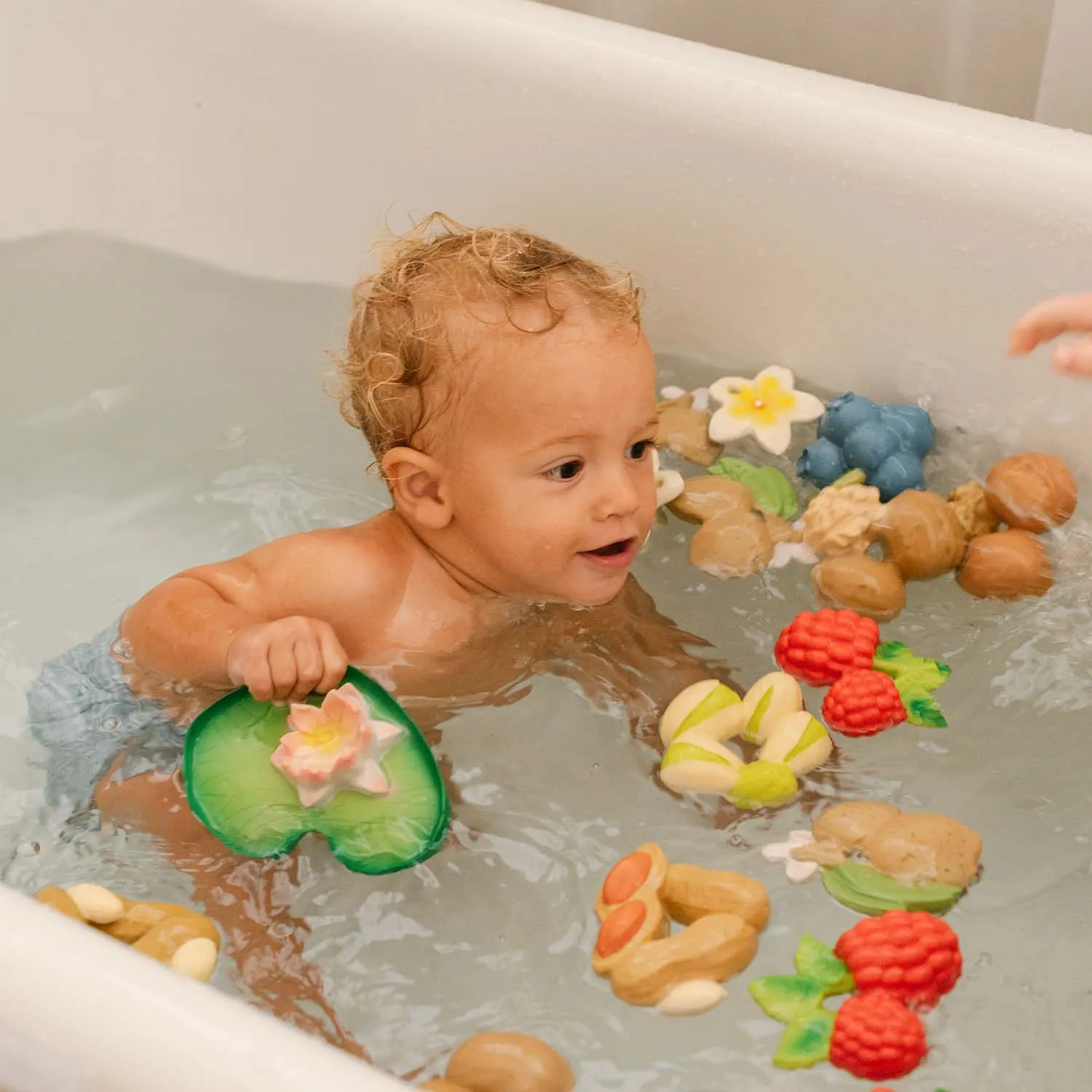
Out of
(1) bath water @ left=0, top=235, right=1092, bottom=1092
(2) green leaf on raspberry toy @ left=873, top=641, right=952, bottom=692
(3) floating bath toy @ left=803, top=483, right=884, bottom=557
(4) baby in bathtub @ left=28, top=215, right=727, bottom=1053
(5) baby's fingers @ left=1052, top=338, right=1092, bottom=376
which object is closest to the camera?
(5) baby's fingers @ left=1052, top=338, right=1092, bottom=376

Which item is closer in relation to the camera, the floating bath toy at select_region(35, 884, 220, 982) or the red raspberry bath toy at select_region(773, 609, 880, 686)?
the floating bath toy at select_region(35, 884, 220, 982)

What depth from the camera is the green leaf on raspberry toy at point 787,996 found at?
3.04ft

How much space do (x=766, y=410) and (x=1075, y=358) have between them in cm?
54

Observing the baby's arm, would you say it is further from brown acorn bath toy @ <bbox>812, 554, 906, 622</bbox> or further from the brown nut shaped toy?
brown acorn bath toy @ <bbox>812, 554, 906, 622</bbox>

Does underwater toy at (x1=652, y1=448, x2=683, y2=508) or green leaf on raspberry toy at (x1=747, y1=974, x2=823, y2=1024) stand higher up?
underwater toy at (x1=652, y1=448, x2=683, y2=508)

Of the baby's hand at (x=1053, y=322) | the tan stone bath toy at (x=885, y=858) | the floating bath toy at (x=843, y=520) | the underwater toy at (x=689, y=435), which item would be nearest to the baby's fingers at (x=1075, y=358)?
the baby's hand at (x=1053, y=322)

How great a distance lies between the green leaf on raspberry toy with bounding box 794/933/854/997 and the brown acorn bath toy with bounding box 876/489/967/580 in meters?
0.41

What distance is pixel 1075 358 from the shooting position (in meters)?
0.86

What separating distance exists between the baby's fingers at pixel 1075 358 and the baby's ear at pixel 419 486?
1.51ft

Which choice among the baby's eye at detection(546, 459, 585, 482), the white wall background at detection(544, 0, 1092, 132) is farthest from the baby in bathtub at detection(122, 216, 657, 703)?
the white wall background at detection(544, 0, 1092, 132)

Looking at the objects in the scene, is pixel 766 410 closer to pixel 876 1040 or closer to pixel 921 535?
pixel 921 535

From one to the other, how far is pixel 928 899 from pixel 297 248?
935 millimetres

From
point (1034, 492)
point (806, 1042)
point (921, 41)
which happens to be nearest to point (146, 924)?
point (806, 1042)

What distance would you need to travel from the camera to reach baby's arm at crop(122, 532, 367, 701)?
1036 mm
